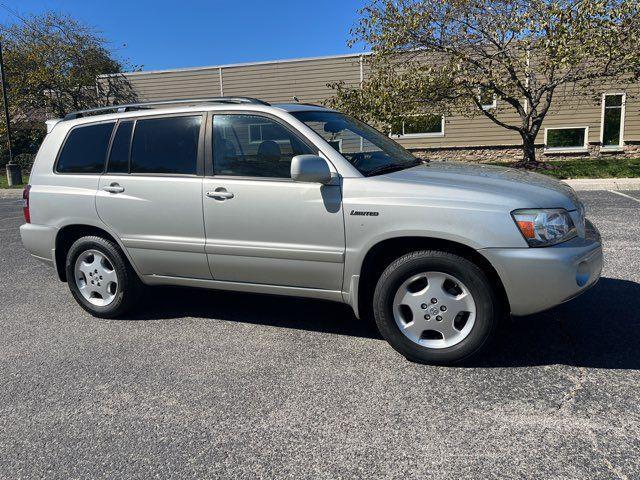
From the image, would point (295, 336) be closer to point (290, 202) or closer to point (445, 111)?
point (290, 202)

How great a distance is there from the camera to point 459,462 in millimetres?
2535

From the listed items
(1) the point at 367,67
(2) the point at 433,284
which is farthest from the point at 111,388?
(1) the point at 367,67

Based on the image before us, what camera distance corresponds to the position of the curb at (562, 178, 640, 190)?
40.5ft

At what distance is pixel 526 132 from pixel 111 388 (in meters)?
14.7

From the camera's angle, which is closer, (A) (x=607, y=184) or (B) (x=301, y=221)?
(B) (x=301, y=221)

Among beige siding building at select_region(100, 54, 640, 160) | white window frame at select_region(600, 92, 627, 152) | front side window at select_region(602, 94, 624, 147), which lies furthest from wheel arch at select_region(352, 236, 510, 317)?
front side window at select_region(602, 94, 624, 147)

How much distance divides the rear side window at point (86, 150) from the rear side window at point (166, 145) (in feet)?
1.15

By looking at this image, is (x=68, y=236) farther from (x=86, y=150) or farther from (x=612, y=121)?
(x=612, y=121)

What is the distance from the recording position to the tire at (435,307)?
3371 millimetres

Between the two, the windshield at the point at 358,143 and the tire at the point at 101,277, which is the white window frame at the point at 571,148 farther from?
the tire at the point at 101,277

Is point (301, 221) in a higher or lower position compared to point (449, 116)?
lower

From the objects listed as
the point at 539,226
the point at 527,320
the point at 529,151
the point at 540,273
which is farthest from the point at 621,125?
the point at 540,273

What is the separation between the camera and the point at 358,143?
419cm

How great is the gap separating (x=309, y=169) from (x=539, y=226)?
148cm
